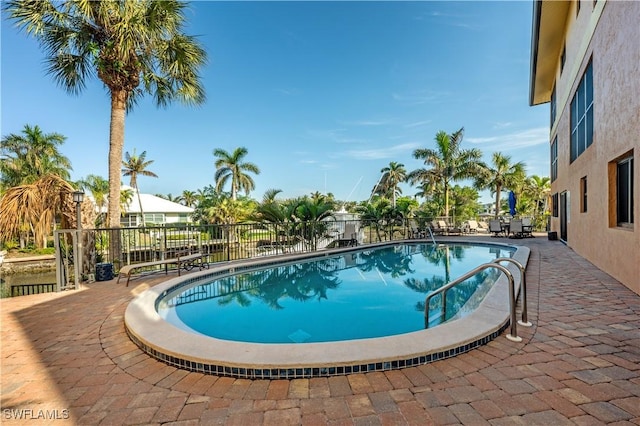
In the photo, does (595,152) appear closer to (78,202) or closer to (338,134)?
(78,202)

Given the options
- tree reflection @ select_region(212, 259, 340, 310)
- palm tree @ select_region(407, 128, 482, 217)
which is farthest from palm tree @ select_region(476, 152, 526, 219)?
tree reflection @ select_region(212, 259, 340, 310)

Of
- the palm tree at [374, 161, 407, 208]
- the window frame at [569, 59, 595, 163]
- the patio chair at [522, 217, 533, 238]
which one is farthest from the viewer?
the palm tree at [374, 161, 407, 208]

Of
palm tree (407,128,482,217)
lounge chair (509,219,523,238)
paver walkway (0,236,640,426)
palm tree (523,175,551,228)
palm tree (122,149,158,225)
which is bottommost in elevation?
paver walkway (0,236,640,426)

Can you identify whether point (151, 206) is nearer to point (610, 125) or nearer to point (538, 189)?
point (610, 125)

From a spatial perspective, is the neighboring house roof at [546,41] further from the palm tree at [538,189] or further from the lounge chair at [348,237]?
the palm tree at [538,189]

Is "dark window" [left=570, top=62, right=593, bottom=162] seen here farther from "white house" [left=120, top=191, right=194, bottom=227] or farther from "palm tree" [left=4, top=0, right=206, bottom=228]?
"white house" [left=120, top=191, right=194, bottom=227]

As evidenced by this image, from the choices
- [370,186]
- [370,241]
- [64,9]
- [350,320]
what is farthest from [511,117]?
[64,9]

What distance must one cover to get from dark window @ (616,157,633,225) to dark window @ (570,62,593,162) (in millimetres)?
2192

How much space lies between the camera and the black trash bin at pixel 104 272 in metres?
6.63

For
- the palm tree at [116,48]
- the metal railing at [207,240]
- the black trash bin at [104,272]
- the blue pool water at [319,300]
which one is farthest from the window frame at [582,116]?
the black trash bin at [104,272]

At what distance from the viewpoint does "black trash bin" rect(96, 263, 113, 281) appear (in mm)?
6634

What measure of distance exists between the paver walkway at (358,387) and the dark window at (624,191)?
293 centimetres

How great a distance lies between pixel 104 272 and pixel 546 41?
16.4 metres

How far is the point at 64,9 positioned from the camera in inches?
296
